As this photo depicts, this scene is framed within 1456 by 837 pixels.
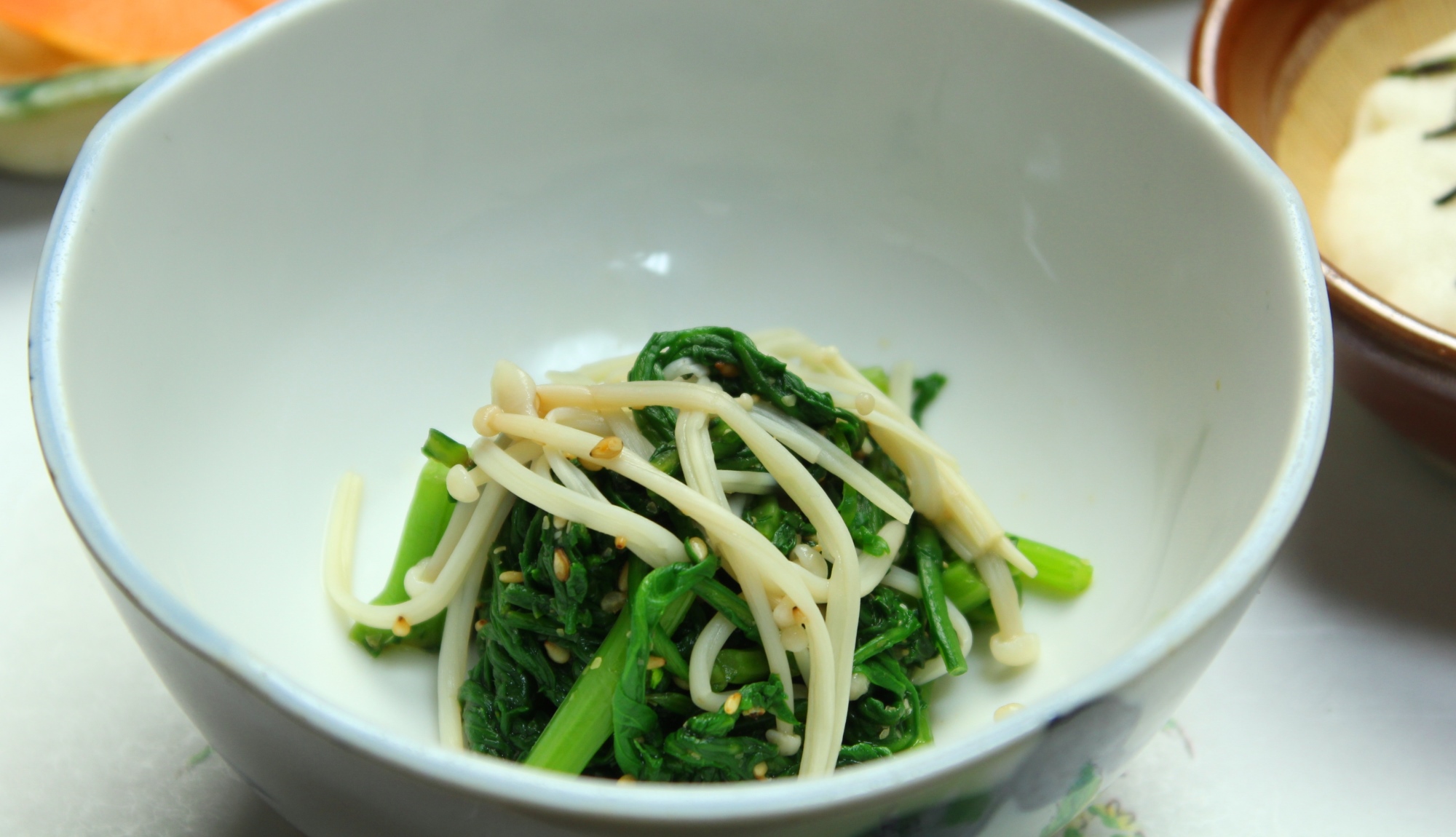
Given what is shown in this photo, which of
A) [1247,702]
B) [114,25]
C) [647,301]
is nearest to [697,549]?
[647,301]

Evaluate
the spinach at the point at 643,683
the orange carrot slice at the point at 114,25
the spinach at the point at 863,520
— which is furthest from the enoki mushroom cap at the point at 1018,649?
the orange carrot slice at the point at 114,25

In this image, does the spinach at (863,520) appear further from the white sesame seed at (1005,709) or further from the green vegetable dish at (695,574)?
the white sesame seed at (1005,709)

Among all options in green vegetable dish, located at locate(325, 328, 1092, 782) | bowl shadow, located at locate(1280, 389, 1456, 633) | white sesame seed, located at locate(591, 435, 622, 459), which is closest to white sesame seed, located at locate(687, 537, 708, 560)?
green vegetable dish, located at locate(325, 328, 1092, 782)

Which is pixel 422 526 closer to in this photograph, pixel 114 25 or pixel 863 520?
pixel 863 520

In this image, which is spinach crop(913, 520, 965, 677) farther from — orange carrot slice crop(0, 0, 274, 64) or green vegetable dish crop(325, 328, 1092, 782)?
orange carrot slice crop(0, 0, 274, 64)

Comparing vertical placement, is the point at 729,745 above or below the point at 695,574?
below

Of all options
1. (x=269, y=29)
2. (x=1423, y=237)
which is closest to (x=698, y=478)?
(x=269, y=29)

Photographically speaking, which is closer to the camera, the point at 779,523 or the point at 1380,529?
the point at 779,523
